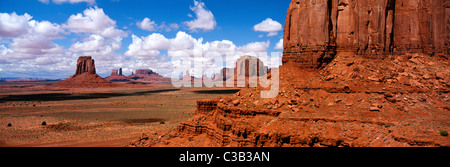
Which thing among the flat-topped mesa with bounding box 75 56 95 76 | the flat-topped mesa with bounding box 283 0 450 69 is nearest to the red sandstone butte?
the flat-topped mesa with bounding box 283 0 450 69

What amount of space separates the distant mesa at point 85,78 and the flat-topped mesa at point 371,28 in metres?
157

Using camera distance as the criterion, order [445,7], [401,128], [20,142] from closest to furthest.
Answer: [401,128] → [445,7] → [20,142]

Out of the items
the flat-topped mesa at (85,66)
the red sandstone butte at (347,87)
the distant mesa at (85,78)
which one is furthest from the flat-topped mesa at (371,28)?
the flat-topped mesa at (85,66)

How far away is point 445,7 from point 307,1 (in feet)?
38.8

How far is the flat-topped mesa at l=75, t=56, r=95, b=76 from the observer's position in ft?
564

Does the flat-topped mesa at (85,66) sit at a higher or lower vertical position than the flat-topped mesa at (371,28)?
higher

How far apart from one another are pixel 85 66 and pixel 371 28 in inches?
7321

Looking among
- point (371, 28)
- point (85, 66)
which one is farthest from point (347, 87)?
point (85, 66)

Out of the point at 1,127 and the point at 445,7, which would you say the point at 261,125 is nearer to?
the point at 445,7

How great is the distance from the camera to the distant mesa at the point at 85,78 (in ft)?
508

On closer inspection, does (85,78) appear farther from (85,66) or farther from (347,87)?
(347,87)

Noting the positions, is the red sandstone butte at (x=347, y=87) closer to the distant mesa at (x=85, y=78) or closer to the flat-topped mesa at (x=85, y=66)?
the distant mesa at (x=85, y=78)

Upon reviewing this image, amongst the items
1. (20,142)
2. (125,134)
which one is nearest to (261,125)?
(125,134)

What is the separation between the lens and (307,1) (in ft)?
74.2
